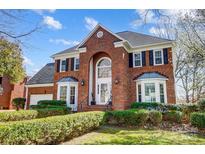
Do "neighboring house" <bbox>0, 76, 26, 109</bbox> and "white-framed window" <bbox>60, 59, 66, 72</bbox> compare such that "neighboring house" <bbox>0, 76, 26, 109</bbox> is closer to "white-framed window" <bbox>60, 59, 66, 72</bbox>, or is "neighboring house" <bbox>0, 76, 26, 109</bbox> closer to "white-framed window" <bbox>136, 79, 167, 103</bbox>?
"white-framed window" <bbox>60, 59, 66, 72</bbox>

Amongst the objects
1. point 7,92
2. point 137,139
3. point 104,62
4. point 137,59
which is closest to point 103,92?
point 104,62

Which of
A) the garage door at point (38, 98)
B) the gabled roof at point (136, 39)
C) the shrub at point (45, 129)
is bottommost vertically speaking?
the shrub at point (45, 129)

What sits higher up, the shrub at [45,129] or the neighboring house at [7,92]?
the neighboring house at [7,92]

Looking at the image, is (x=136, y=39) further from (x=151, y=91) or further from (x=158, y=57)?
(x=151, y=91)

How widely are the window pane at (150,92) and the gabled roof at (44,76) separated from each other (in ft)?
26.9

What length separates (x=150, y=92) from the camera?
11789 mm

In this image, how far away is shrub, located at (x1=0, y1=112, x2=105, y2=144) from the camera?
13.9 ft

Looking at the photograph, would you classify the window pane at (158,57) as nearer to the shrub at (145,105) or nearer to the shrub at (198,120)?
the shrub at (145,105)

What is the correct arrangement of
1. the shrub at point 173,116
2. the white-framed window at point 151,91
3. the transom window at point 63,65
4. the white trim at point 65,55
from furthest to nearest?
the transom window at point 63,65 → the white trim at point 65,55 → the white-framed window at point 151,91 → the shrub at point 173,116

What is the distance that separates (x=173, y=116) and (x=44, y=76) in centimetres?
1192

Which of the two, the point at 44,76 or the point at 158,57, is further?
the point at 44,76

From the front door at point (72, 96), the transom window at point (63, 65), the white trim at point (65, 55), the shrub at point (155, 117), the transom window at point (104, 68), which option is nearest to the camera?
the shrub at point (155, 117)

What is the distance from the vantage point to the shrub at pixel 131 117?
852 cm

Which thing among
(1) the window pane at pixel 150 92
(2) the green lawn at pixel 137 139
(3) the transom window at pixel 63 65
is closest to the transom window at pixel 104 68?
(1) the window pane at pixel 150 92
